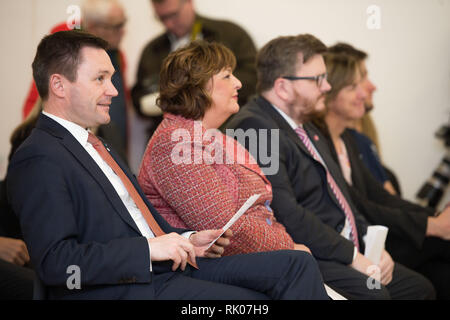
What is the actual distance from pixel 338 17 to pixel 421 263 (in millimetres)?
1634

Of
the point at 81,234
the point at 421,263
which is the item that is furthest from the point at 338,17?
the point at 81,234

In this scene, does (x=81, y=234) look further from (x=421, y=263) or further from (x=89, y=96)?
(x=421, y=263)

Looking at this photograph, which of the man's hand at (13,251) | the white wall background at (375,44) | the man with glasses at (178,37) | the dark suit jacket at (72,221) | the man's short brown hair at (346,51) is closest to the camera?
the dark suit jacket at (72,221)

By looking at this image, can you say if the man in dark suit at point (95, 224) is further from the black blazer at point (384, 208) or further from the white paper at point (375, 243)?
the black blazer at point (384, 208)

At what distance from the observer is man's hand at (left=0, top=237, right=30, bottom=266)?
7.16 ft

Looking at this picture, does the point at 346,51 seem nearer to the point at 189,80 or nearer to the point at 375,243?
the point at 375,243

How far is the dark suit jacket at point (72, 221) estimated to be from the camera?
56.3 inches

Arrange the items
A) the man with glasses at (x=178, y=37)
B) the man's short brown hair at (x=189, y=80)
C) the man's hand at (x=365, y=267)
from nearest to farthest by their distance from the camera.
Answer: the man's short brown hair at (x=189, y=80)
the man's hand at (x=365, y=267)
the man with glasses at (x=178, y=37)

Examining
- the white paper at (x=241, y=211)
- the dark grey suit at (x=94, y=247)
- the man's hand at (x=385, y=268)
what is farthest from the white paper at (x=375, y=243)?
the white paper at (x=241, y=211)

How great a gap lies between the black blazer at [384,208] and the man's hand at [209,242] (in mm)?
1198

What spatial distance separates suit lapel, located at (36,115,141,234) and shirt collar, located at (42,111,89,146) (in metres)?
0.02

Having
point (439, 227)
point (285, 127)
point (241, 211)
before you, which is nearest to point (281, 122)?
point (285, 127)

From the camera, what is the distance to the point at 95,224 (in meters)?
1.54

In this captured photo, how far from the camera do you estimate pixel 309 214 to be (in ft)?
7.38
